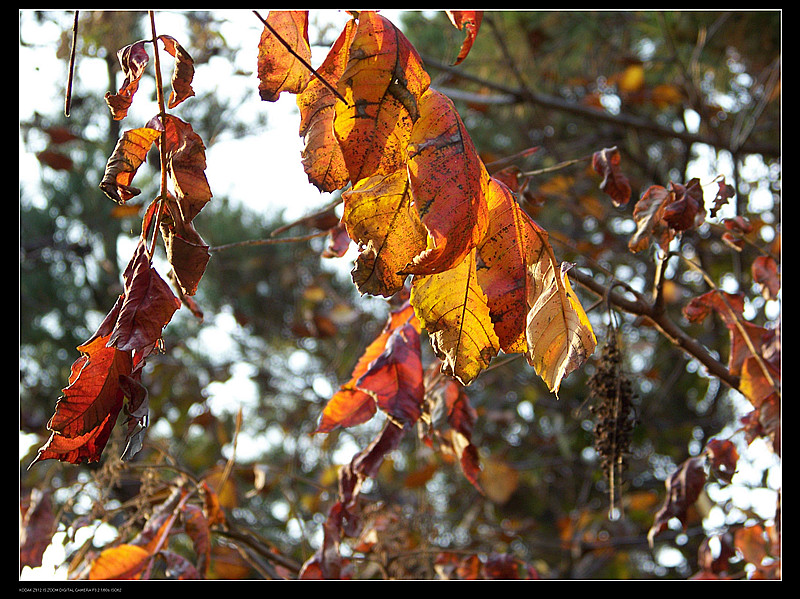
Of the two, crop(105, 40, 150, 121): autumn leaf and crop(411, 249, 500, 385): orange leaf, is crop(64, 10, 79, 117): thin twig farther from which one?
crop(411, 249, 500, 385): orange leaf

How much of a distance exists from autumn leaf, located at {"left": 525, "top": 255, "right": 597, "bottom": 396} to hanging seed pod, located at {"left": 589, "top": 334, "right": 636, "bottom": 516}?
0.33 metres

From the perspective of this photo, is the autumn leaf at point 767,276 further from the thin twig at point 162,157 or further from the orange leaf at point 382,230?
the thin twig at point 162,157

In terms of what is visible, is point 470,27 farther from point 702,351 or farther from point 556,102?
point 556,102

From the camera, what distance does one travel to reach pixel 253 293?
3.28m

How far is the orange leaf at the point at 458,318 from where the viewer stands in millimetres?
501

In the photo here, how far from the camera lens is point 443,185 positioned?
0.43 meters

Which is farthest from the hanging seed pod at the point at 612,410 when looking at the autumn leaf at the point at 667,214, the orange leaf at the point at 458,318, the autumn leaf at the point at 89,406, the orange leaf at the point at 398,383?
the autumn leaf at the point at 89,406

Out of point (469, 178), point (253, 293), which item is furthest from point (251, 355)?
point (469, 178)

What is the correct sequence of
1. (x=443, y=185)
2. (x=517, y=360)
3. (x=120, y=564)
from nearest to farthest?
(x=443, y=185) < (x=120, y=564) < (x=517, y=360)

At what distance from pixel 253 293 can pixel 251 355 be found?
31 cm

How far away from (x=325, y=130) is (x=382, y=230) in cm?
10

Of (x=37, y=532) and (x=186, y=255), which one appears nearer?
(x=186, y=255)

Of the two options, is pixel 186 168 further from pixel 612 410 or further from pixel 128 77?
pixel 612 410

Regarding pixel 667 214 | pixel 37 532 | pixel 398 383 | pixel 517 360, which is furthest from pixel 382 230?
pixel 517 360
